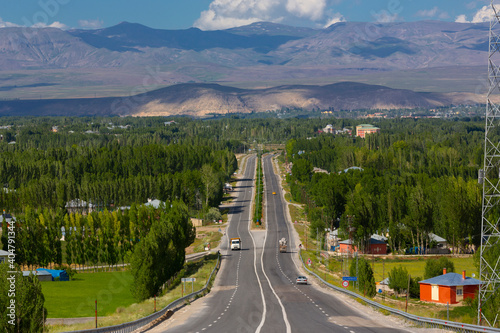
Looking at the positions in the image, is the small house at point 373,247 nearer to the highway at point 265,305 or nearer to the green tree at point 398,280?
the highway at point 265,305

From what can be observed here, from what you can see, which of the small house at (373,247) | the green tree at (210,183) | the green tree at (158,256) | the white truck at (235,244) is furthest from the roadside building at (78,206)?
the small house at (373,247)

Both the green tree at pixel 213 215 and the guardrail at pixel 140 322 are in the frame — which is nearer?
the guardrail at pixel 140 322

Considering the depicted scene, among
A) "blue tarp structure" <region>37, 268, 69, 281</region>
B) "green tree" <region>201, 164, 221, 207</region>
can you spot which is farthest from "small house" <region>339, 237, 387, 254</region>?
"green tree" <region>201, 164, 221, 207</region>

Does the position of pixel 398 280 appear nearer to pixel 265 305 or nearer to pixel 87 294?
pixel 265 305

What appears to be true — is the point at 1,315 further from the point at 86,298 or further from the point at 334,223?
the point at 334,223

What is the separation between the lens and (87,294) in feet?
265

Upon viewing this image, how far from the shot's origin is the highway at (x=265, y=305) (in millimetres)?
49906

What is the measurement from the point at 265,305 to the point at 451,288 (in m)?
24.1

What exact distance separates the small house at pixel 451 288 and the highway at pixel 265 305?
12.9 meters

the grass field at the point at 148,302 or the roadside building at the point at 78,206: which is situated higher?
the grass field at the point at 148,302

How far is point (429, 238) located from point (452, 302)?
51.0 meters

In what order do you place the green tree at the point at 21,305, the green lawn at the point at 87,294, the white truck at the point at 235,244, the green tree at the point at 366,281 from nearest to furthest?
the green tree at the point at 21,305, the green lawn at the point at 87,294, the green tree at the point at 366,281, the white truck at the point at 235,244

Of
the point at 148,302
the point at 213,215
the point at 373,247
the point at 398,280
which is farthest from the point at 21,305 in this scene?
the point at 213,215

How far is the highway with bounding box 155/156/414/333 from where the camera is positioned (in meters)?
49.9
